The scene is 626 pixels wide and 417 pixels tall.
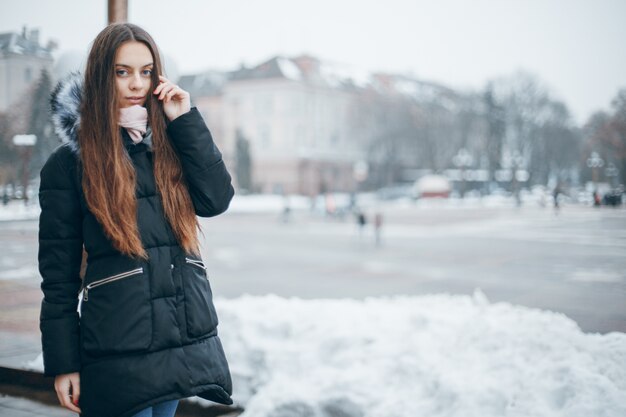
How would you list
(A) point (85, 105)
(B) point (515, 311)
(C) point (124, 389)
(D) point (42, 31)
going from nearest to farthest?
(C) point (124, 389) → (A) point (85, 105) → (B) point (515, 311) → (D) point (42, 31)

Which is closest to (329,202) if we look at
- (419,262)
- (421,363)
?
(419,262)

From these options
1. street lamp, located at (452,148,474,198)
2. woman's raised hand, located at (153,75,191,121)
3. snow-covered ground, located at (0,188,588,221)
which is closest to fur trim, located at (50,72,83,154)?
woman's raised hand, located at (153,75,191,121)

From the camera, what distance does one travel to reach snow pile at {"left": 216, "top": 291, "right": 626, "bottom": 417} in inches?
139

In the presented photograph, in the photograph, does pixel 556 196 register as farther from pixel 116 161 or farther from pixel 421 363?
pixel 116 161

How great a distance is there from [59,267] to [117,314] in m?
0.24

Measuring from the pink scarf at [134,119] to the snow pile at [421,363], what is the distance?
2194 mm

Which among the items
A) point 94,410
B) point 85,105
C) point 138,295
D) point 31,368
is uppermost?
point 85,105

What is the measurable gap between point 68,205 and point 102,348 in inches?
18.7

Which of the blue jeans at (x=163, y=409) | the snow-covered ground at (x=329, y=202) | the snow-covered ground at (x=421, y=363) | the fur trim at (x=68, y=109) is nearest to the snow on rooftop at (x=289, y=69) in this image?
Result: the snow-covered ground at (x=329, y=202)

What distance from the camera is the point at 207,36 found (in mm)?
7094

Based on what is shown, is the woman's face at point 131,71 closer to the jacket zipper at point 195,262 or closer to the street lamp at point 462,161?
the jacket zipper at point 195,262

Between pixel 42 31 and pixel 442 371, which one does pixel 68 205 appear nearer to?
pixel 442 371

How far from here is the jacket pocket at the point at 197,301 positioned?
7.26ft

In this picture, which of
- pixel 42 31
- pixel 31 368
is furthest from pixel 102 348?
pixel 42 31
